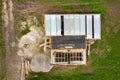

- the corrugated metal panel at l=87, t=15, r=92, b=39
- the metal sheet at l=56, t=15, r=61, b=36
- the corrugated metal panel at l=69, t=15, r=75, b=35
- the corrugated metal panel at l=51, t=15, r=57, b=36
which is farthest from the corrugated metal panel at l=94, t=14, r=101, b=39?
the corrugated metal panel at l=51, t=15, r=57, b=36

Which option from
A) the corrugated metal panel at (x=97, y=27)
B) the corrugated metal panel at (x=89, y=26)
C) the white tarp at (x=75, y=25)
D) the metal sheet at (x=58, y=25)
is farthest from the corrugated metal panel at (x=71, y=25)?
the corrugated metal panel at (x=97, y=27)

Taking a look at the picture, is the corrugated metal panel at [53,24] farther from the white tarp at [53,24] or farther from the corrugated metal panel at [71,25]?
the corrugated metal panel at [71,25]

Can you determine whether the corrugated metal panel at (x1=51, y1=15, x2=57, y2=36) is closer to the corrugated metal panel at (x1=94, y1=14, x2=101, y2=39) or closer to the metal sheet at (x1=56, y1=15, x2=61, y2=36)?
the metal sheet at (x1=56, y1=15, x2=61, y2=36)

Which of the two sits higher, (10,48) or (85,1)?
(85,1)

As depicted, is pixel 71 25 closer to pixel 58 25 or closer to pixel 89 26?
pixel 58 25

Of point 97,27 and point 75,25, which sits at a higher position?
point 75,25

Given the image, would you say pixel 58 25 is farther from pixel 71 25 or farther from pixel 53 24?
pixel 71 25

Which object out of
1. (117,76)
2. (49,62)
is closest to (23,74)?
(49,62)

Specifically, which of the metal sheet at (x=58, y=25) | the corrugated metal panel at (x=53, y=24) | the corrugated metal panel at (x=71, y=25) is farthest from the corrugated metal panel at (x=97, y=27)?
the corrugated metal panel at (x=53, y=24)

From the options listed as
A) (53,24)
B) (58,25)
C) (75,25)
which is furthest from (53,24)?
(75,25)

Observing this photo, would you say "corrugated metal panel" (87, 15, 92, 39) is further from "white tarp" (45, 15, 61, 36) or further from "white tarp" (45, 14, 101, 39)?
"white tarp" (45, 15, 61, 36)

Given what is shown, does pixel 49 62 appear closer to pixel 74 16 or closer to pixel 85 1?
pixel 74 16
